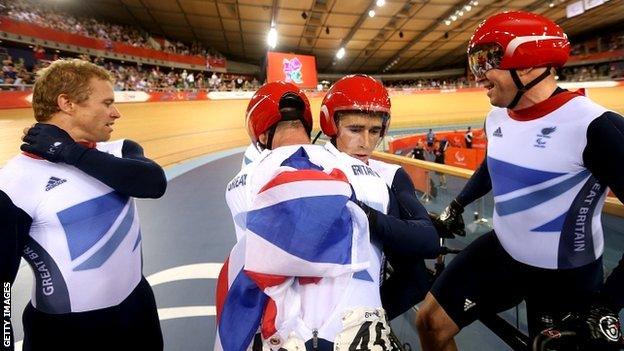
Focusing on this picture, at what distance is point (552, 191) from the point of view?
1.45 meters

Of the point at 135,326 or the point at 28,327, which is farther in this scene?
the point at 135,326

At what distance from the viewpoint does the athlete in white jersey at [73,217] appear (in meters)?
1.27

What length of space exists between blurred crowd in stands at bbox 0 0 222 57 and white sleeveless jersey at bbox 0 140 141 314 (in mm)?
17500

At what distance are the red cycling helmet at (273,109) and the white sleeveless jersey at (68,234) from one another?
2.31ft

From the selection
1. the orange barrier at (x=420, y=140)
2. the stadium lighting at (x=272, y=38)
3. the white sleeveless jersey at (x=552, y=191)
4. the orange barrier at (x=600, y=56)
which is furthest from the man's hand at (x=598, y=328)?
the orange barrier at (x=600, y=56)

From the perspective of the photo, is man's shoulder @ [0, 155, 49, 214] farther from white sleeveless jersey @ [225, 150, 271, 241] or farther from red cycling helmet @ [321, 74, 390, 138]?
red cycling helmet @ [321, 74, 390, 138]

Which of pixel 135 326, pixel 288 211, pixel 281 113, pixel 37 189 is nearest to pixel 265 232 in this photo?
pixel 288 211

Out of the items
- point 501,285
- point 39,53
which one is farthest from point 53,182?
point 39,53

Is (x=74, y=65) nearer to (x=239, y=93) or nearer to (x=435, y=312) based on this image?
(x=435, y=312)

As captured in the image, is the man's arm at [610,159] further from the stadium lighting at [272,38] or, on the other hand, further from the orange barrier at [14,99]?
the stadium lighting at [272,38]

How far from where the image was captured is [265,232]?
85 cm

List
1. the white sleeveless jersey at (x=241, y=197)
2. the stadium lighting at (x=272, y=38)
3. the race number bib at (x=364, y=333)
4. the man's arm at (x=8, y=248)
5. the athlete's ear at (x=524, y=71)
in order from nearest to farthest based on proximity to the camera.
A: the race number bib at (x=364, y=333) < the white sleeveless jersey at (x=241, y=197) < the man's arm at (x=8, y=248) < the athlete's ear at (x=524, y=71) < the stadium lighting at (x=272, y=38)

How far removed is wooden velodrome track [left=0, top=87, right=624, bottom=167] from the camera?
7504mm

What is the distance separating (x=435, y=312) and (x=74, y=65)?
2045 millimetres
